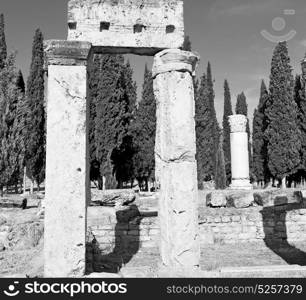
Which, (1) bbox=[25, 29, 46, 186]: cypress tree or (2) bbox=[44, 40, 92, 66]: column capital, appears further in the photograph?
(1) bbox=[25, 29, 46, 186]: cypress tree

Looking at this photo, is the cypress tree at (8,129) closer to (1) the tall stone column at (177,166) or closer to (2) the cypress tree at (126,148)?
(2) the cypress tree at (126,148)

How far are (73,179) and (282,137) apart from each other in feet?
82.3

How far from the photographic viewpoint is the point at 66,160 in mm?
5512

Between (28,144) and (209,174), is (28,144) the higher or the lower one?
the higher one

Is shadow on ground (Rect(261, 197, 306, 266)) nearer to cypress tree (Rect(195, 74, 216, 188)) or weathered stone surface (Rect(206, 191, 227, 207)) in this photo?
weathered stone surface (Rect(206, 191, 227, 207))

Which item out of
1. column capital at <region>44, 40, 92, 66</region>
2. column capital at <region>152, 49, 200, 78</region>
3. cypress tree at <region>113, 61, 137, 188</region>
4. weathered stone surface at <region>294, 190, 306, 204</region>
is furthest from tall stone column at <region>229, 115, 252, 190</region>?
column capital at <region>44, 40, 92, 66</region>

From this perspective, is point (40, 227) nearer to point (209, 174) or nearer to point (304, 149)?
point (304, 149)

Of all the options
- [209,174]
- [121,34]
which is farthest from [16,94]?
[209,174]

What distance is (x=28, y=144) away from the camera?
25.9m

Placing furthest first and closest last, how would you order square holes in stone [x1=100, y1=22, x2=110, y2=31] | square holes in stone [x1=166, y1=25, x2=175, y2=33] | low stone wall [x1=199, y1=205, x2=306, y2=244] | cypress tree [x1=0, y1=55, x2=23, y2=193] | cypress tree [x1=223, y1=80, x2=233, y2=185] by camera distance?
cypress tree [x1=223, y1=80, x2=233, y2=185] → cypress tree [x1=0, y1=55, x2=23, y2=193] → low stone wall [x1=199, y1=205, x2=306, y2=244] → square holes in stone [x1=166, y1=25, x2=175, y2=33] → square holes in stone [x1=100, y1=22, x2=110, y2=31]

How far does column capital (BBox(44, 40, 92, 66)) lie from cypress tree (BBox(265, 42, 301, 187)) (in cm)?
2455

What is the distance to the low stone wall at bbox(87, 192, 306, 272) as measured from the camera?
411 inches

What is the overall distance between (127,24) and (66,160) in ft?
8.55

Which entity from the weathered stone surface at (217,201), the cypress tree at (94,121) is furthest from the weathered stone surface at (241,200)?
the cypress tree at (94,121)
